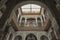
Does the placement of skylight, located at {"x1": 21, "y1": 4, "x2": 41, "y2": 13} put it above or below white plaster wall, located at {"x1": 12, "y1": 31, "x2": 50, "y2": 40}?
above

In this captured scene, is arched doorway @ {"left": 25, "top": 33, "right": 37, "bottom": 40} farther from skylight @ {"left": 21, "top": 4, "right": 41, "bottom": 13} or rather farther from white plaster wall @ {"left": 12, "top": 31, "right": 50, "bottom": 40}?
skylight @ {"left": 21, "top": 4, "right": 41, "bottom": 13}

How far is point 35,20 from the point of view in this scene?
894 inches

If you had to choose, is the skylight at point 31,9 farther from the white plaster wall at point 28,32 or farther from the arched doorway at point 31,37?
the arched doorway at point 31,37

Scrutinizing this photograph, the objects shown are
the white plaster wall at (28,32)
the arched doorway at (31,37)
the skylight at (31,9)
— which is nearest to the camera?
the white plaster wall at (28,32)

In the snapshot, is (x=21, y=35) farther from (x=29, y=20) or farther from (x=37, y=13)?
(x=37, y=13)

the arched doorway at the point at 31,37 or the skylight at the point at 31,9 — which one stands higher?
the skylight at the point at 31,9

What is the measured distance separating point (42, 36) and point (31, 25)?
264 centimetres

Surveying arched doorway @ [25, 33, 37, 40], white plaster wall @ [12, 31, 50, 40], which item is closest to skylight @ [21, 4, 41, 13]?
white plaster wall @ [12, 31, 50, 40]

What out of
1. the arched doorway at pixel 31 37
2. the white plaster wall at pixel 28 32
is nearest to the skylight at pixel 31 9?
the white plaster wall at pixel 28 32

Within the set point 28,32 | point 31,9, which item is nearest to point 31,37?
point 28,32

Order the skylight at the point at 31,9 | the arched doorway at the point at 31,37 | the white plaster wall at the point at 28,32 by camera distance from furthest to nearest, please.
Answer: the skylight at the point at 31,9 → the arched doorway at the point at 31,37 → the white plaster wall at the point at 28,32

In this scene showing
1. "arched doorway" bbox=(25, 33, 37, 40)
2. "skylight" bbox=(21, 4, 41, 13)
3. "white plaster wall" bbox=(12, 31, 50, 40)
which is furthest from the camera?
"skylight" bbox=(21, 4, 41, 13)

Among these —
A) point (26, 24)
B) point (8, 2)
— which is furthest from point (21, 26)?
point (8, 2)

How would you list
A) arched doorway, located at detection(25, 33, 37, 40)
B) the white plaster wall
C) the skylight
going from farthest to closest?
the skylight, arched doorway, located at detection(25, 33, 37, 40), the white plaster wall
